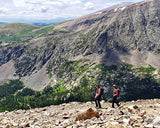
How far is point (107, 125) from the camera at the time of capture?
19297 mm

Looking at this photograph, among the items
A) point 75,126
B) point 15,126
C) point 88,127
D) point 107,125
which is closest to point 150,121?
point 107,125

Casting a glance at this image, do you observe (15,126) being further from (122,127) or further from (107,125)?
(122,127)

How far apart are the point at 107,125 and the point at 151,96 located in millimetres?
200156

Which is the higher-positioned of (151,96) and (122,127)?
(122,127)

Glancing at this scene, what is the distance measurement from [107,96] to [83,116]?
172 meters

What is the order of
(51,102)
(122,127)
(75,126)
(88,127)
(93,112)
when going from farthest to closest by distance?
(51,102)
(93,112)
(75,126)
(88,127)
(122,127)

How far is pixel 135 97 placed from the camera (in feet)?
650

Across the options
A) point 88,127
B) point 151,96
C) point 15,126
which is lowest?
point 151,96

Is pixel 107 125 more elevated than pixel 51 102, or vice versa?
pixel 107 125

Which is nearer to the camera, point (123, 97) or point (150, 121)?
point (150, 121)

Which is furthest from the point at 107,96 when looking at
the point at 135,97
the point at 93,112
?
the point at 93,112

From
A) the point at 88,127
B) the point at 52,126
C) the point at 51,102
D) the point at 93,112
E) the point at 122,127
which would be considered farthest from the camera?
the point at 51,102

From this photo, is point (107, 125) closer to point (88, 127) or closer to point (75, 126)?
point (88, 127)

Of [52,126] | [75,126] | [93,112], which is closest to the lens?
[75,126]
